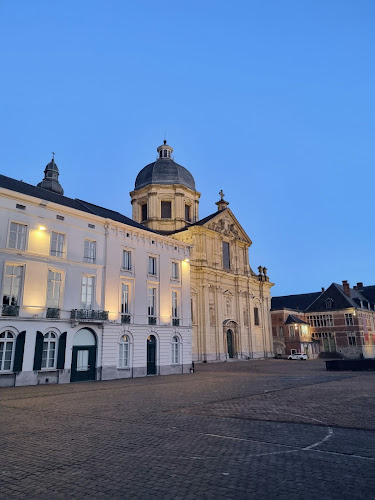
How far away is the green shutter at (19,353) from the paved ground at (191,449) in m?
8.78

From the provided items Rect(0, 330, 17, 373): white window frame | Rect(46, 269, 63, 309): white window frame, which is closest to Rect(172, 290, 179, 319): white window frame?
Rect(46, 269, 63, 309): white window frame

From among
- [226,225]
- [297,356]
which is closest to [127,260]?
[226,225]

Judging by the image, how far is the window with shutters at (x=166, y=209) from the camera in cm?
5841

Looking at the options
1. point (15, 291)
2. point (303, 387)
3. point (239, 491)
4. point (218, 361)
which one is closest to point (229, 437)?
point (239, 491)

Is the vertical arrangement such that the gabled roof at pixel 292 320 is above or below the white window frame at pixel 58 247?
below

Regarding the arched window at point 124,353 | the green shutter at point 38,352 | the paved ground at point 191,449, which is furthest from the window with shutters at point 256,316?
the paved ground at point 191,449

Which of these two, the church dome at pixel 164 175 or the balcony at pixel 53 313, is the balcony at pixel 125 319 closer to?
the balcony at pixel 53 313

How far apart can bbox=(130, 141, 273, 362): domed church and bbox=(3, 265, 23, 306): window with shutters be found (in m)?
29.9

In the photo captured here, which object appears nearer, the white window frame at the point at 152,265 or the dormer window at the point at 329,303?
the white window frame at the point at 152,265

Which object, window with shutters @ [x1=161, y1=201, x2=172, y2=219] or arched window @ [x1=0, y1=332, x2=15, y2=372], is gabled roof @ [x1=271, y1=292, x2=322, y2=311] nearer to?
window with shutters @ [x1=161, y1=201, x2=172, y2=219]

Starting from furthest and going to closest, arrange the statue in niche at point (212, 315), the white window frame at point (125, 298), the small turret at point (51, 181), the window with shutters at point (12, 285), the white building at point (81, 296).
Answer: the statue in niche at point (212, 315) < the small turret at point (51, 181) < the white window frame at point (125, 298) < the white building at point (81, 296) < the window with shutters at point (12, 285)

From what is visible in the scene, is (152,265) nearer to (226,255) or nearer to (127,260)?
(127,260)

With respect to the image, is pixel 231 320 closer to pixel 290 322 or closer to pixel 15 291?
pixel 290 322

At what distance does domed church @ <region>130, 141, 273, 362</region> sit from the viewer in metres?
51.3
